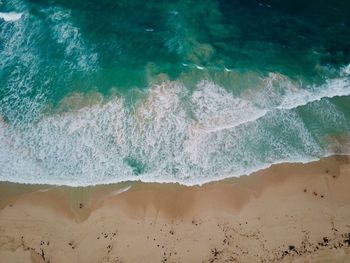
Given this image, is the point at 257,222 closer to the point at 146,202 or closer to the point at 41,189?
the point at 146,202

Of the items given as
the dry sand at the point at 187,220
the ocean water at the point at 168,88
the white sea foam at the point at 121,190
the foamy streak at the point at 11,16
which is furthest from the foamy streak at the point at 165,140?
the foamy streak at the point at 11,16

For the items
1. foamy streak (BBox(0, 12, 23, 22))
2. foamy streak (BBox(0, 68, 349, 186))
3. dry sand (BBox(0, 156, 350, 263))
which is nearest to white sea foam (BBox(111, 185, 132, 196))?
dry sand (BBox(0, 156, 350, 263))

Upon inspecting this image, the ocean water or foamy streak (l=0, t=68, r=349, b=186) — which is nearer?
foamy streak (l=0, t=68, r=349, b=186)

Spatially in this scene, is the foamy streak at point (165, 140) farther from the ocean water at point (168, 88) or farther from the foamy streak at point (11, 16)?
the foamy streak at point (11, 16)

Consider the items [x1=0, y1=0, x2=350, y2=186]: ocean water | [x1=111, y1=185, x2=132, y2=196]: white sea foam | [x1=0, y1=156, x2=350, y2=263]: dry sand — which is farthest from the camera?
[x1=0, y1=0, x2=350, y2=186]: ocean water

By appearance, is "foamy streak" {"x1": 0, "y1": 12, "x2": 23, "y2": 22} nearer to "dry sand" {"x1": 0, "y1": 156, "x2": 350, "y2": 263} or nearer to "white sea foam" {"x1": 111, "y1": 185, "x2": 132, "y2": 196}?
"dry sand" {"x1": 0, "y1": 156, "x2": 350, "y2": 263}

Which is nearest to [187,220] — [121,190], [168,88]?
[121,190]
